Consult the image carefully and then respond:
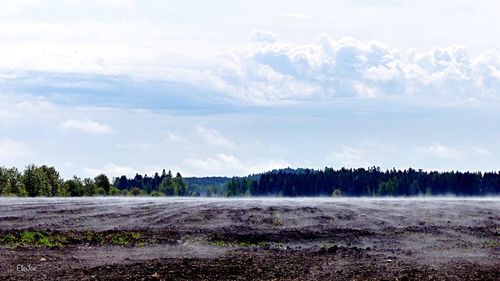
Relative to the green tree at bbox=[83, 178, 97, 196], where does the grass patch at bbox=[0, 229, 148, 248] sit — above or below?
below

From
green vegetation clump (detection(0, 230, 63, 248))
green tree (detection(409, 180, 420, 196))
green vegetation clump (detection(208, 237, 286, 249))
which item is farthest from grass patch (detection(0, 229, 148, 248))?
green tree (detection(409, 180, 420, 196))

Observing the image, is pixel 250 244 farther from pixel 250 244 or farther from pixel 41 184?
pixel 41 184

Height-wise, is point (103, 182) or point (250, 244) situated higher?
point (103, 182)

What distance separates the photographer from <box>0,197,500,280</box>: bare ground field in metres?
20.7

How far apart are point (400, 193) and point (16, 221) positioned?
160m

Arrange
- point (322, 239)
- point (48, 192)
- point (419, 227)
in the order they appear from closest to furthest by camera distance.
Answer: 1. point (322, 239)
2. point (419, 227)
3. point (48, 192)

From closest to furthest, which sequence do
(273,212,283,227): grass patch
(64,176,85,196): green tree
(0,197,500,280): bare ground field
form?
(0,197,500,280): bare ground field < (273,212,283,227): grass patch < (64,176,85,196): green tree

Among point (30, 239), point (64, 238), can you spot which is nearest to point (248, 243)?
point (64, 238)

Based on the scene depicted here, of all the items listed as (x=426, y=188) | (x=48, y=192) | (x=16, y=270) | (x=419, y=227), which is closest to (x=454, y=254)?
(x=419, y=227)

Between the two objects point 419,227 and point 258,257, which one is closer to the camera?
point 258,257

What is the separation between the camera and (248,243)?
2942cm

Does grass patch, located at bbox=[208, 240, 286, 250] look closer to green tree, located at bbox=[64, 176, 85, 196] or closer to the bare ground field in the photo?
the bare ground field

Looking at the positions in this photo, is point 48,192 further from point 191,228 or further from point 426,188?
point 191,228

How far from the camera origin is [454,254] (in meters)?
26.5
